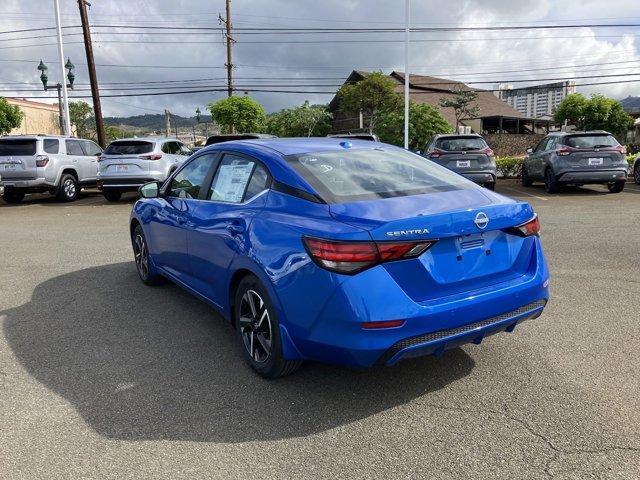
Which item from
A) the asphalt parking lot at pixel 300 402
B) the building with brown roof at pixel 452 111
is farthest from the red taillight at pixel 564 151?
the building with brown roof at pixel 452 111

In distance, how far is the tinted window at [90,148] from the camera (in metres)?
16.0

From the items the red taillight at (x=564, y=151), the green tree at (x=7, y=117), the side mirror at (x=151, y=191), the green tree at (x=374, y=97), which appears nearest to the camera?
the side mirror at (x=151, y=191)

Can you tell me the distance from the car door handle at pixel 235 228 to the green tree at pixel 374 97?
1461 inches

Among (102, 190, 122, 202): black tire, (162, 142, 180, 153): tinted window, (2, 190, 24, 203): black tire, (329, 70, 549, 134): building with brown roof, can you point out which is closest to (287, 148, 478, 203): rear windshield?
(162, 142, 180, 153): tinted window

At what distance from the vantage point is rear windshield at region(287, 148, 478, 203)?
3.34 metres

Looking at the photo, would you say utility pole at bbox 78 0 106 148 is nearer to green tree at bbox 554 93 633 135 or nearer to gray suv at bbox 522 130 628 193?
gray suv at bbox 522 130 628 193

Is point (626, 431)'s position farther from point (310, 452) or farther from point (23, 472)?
point (23, 472)

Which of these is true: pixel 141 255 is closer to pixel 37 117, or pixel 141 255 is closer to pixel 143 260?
pixel 143 260

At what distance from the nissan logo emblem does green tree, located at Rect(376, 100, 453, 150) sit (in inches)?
1216

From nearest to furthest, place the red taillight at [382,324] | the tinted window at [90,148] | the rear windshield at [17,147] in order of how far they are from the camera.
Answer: the red taillight at [382,324] → the rear windshield at [17,147] → the tinted window at [90,148]

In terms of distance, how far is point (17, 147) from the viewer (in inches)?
554

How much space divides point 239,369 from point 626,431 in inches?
92.6

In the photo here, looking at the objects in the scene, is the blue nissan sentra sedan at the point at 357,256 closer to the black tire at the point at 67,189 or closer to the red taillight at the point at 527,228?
the red taillight at the point at 527,228

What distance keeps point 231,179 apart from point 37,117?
3338 inches
